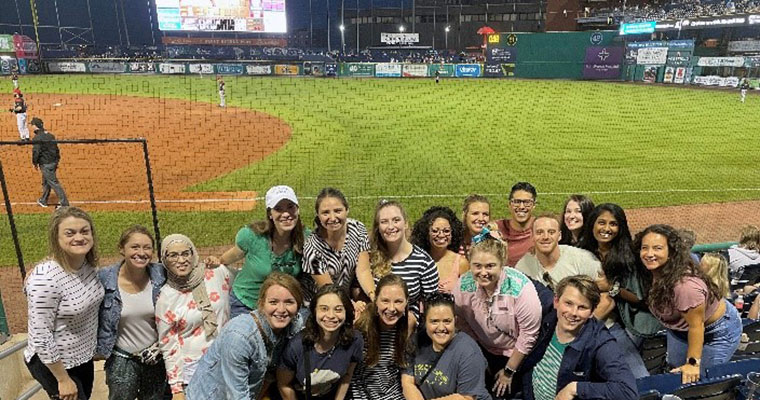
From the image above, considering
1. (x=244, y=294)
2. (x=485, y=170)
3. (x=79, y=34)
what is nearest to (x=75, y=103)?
(x=485, y=170)

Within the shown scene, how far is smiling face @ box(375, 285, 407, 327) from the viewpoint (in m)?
3.58

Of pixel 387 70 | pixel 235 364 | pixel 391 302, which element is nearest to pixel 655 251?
pixel 391 302

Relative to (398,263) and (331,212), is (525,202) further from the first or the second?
(331,212)

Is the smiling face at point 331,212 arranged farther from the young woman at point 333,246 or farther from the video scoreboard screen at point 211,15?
the video scoreboard screen at point 211,15

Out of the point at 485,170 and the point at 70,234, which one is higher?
the point at 70,234

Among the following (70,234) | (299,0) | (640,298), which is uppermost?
(299,0)

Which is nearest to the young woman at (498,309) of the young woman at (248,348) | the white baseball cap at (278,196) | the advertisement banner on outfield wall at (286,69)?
the young woman at (248,348)

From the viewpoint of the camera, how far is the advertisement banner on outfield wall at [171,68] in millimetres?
52250

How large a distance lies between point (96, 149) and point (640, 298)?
19.0 meters

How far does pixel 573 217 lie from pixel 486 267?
1.78 m

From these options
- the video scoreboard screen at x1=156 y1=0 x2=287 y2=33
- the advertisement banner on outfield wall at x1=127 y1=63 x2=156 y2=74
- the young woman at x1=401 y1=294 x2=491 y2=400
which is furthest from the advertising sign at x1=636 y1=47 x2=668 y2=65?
the advertisement banner on outfield wall at x1=127 y1=63 x2=156 y2=74

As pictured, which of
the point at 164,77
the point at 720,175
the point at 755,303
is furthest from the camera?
the point at 164,77

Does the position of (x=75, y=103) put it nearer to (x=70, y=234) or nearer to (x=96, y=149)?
(x=96, y=149)

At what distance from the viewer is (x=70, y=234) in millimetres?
3424
